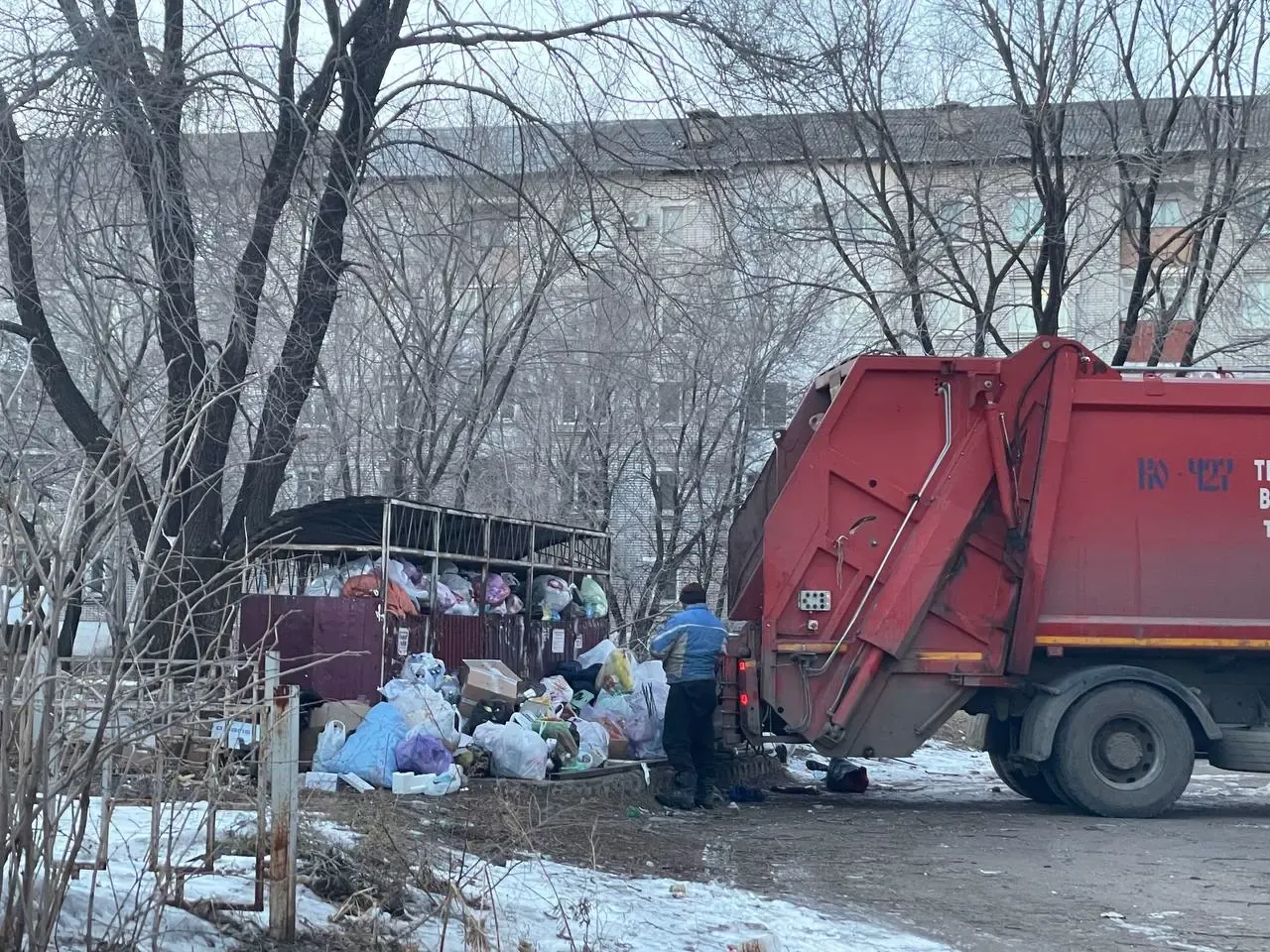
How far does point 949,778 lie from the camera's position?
1239 centimetres

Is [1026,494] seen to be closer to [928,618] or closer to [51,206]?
[928,618]

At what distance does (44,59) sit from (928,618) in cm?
643

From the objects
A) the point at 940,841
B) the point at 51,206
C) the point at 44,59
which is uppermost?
the point at 44,59

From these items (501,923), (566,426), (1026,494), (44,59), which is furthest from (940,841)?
(566,426)

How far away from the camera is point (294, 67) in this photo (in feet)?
27.2

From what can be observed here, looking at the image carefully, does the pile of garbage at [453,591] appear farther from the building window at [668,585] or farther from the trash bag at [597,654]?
the building window at [668,585]

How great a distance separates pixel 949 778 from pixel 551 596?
13.1ft

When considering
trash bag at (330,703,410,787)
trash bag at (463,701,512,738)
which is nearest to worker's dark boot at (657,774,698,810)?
trash bag at (463,701,512,738)

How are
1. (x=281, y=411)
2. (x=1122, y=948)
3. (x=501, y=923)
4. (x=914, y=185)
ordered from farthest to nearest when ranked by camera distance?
(x=914, y=185) < (x=281, y=411) < (x=1122, y=948) < (x=501, y=923)

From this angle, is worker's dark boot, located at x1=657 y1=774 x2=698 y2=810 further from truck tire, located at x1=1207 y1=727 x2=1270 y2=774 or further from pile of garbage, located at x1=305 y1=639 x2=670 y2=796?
truck tire, located at x1=1207 y1=727 x2=1270 y2=774

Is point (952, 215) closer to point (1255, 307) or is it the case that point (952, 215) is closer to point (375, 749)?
point (1255, 307)

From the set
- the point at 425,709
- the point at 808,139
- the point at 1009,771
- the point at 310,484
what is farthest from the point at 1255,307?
the point at 310,484

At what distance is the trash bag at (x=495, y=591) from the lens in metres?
12.1

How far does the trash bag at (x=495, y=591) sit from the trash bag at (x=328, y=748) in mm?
3121
